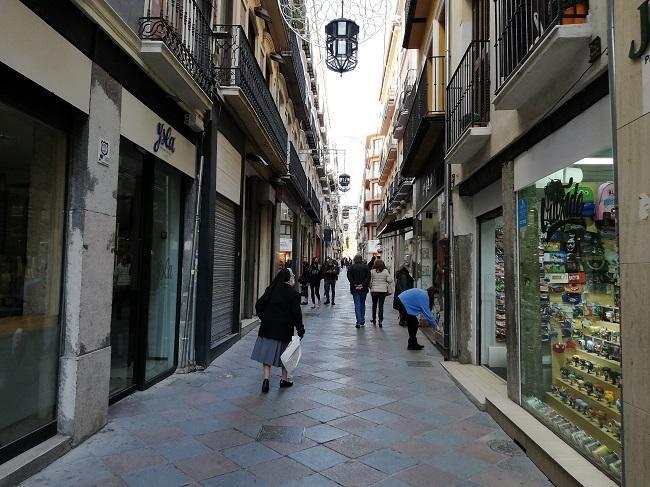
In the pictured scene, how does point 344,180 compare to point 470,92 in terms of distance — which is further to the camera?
point 344,180

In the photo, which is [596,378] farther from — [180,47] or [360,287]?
[360,287]

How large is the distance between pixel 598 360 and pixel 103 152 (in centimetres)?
476

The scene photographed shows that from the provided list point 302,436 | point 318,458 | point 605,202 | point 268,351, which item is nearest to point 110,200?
point 268,351

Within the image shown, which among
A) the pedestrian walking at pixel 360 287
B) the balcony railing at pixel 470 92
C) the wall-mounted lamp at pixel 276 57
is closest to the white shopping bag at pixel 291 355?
the balcony railing at pixel 470 92

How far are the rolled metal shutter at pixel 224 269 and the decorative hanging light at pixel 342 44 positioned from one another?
3216 millimetres

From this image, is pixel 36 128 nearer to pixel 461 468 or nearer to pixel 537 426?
pixel 461 468

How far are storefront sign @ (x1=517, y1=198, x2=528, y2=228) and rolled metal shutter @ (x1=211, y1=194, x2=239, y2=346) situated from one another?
496cm

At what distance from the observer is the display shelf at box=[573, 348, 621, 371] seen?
12.4 feet

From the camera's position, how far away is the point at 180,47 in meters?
6.20

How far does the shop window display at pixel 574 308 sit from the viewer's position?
3.82 m

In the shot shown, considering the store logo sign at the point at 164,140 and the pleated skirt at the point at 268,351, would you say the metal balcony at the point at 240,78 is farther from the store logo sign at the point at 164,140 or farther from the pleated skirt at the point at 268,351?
the pleated skirt at the point at 268,351

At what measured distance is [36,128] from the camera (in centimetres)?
406

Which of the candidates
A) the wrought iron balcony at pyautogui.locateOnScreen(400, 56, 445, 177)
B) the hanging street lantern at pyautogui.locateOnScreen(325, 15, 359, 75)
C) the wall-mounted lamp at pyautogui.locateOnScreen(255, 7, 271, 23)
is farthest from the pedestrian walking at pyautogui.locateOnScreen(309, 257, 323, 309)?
the hanging street lantern at pyautogui.locateOnScreen(325, 15, 359, 75)

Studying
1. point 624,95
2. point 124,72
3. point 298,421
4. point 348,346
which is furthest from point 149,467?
point 348,346
